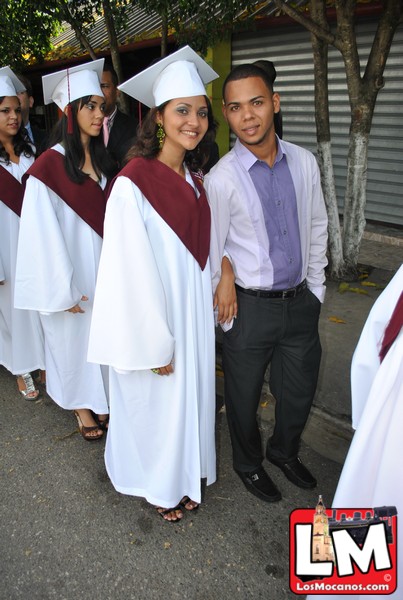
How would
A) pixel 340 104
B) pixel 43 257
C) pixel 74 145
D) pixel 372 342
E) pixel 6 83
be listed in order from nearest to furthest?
pixel 372 342 → pixel 43 257 → pixel 74 145 → pixel 6 83 → pixel 340 104

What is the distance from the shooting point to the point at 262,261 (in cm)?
243

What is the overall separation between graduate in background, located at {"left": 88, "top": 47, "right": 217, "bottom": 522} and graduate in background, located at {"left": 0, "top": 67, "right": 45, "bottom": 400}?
1.58 m

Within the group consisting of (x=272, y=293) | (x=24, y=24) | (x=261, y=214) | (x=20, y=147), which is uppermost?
(x=24, y=24)

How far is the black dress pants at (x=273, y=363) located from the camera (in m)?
2.50

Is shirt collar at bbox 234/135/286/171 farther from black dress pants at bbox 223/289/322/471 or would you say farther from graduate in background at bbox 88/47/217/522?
black dress pants at bbox 223/289/322/471

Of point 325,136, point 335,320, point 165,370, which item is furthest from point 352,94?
point 165,370

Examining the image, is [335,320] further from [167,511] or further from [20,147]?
[20,147]

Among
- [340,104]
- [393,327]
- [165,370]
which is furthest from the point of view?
[340,104]

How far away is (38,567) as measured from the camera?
2355 mm

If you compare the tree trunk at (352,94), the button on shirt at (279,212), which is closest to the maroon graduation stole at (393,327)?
the button on shirt at (279,212)

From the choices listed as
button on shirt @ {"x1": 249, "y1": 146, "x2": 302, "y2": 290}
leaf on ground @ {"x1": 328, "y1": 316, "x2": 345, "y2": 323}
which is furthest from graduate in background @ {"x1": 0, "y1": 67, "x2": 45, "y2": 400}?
leaf on ground @ {"x1": 328, "y1": 316, "x2": 345, "y2": 323}

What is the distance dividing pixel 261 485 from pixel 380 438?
120 centimetres

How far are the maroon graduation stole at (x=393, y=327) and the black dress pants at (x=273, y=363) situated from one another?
81 centimetres

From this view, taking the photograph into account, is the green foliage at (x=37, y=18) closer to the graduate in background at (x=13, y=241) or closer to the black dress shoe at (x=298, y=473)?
the graduate in background at (x=13, y=241)
